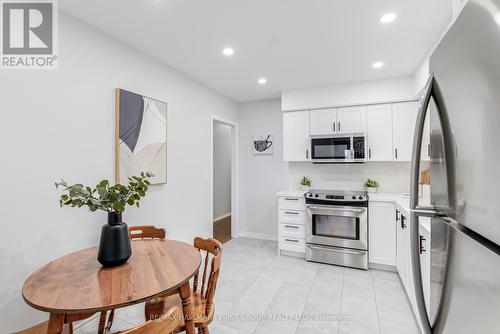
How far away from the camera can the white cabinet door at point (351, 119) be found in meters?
3.57

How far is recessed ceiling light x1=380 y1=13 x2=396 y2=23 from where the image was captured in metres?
1.98

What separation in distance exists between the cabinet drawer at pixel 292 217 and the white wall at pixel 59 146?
5.77ft

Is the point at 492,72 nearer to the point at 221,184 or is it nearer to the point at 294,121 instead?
the point at 294,121

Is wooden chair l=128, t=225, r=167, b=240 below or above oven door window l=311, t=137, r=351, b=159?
below

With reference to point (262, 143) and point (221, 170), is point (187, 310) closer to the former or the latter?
point (262, 143)

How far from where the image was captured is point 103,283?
1.27m

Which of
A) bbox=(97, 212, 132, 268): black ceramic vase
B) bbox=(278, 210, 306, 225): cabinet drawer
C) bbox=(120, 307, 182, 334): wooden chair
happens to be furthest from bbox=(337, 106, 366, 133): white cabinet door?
bbox=(120, 307, 182, 334): wooden chair

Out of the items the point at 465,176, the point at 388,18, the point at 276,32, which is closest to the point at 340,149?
the point at 388,18

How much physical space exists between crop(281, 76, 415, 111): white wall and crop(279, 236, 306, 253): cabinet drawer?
2072 millimetres

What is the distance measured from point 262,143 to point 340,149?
1.50 metres

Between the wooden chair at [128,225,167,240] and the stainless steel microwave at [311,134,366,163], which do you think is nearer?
the wooden chair at [128,225,167,240]

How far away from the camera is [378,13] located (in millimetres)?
1959

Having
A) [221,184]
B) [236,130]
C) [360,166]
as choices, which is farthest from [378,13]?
[221,184]

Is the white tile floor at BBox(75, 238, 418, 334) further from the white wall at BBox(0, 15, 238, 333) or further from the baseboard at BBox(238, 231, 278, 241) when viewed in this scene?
the baseboard at BBox(238, 231, 278, 241)
